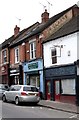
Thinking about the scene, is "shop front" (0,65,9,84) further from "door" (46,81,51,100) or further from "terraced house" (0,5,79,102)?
"door" (46,81,51,100)

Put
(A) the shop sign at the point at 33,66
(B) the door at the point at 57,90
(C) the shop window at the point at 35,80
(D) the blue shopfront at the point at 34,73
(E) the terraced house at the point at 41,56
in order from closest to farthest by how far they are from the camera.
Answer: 1. (B) the door at the point at 57,90
2. (E) the terraced house at the point at 41,56
3. (D) the blue shopfront at the point at 34,73
4. (A) the shop sign at the point at 33,66
5. (C) the shop window at the point at 35,80

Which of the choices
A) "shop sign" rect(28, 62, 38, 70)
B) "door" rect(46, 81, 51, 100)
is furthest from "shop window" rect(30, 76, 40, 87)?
"door" rect(46, 81, 51, 100)

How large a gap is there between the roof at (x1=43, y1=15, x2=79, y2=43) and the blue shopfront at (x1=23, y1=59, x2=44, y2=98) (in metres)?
2.74

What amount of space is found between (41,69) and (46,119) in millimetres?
15066

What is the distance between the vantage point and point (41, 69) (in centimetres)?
3036

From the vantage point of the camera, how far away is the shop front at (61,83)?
987 inches

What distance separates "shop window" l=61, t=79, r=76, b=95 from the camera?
25125 mm

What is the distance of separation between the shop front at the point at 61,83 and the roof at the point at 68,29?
267 cm

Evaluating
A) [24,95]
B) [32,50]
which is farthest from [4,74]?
[24,95]

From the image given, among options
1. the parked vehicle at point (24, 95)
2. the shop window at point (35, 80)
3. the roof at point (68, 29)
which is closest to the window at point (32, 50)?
the shop window at point (35, 80)

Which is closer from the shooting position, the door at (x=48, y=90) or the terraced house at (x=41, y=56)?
the terraced house at (x=41, y=56)

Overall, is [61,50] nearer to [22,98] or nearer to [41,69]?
[41,69]

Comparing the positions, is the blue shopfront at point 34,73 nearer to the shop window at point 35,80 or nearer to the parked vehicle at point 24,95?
the shop window at point 35,80

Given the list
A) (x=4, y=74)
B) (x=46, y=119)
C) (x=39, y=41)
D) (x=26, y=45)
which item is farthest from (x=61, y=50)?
(x=4, y=74)
